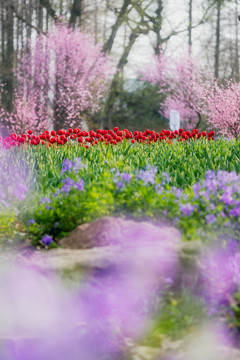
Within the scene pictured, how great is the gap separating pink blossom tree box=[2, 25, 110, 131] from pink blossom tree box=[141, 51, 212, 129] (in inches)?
134

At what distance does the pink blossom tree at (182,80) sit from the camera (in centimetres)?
1933

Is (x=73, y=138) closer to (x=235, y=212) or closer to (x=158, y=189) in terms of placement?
(x=158, y=189)

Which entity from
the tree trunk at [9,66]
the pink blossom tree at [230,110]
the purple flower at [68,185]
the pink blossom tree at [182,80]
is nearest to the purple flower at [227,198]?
the purple flower at [68,185]

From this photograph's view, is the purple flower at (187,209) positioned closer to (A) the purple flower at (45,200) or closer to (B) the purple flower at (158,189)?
(B) the purple flower at (158,189)

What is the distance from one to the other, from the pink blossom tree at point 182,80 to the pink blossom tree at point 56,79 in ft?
11.1

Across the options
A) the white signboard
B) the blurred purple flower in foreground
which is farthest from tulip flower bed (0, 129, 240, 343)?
the white signboard

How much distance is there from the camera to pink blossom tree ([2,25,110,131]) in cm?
1741

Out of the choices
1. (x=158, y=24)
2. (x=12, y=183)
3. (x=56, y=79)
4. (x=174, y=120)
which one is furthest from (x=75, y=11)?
(x=12, y=183)

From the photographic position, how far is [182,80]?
20.1 metres

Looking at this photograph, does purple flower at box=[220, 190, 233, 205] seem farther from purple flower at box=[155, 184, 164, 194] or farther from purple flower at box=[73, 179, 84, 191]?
purple flower at box=[73, 179, 84, 191]

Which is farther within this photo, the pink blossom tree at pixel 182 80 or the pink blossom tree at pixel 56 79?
the pink blossom tree at pixel 182 80

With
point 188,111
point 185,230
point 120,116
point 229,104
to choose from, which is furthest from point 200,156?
point 120,116

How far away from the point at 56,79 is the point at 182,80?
5.68 metres

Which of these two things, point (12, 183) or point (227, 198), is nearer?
point (227, 198)
